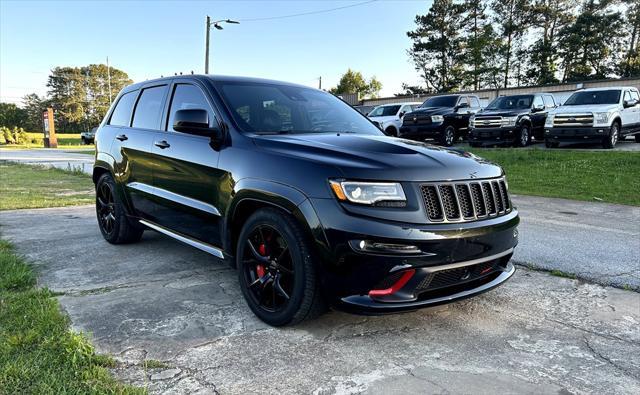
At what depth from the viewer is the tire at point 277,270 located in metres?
2.85

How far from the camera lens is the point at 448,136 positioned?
1728cm

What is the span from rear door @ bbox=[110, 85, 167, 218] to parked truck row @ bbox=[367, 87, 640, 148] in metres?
7.25

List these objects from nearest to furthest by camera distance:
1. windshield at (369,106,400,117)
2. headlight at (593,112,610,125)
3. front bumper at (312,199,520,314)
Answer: front bumper at (312,199,520,314) → headlight at (593,112,610,125) → windshield at (369,106,400,117)

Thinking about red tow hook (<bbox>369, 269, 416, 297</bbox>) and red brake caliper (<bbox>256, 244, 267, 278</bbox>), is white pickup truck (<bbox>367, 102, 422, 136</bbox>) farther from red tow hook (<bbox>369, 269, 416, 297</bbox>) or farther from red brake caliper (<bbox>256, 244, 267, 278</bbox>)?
red tow hook (<bbox>369, 269, 416, 297</bbox>)

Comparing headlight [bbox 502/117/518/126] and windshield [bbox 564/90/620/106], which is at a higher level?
windshield [bbox 564/90/620/106]

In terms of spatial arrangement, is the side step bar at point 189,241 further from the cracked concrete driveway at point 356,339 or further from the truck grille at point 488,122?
the truck grille at point 488,122

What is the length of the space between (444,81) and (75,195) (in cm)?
4564

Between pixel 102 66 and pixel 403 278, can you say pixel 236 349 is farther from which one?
pixel 102 66

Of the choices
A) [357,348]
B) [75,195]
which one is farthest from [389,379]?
[75,195]

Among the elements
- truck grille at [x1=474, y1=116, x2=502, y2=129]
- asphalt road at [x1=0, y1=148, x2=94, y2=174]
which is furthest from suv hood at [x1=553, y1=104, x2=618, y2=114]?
asphalt road at [x1=0, y1=148, x2=94, y2=174]

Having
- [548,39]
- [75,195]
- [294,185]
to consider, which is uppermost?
[548,39]

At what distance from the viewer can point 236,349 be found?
2836mm

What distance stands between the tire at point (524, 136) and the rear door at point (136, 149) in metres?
13.6

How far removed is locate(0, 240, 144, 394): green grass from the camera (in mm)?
2320
